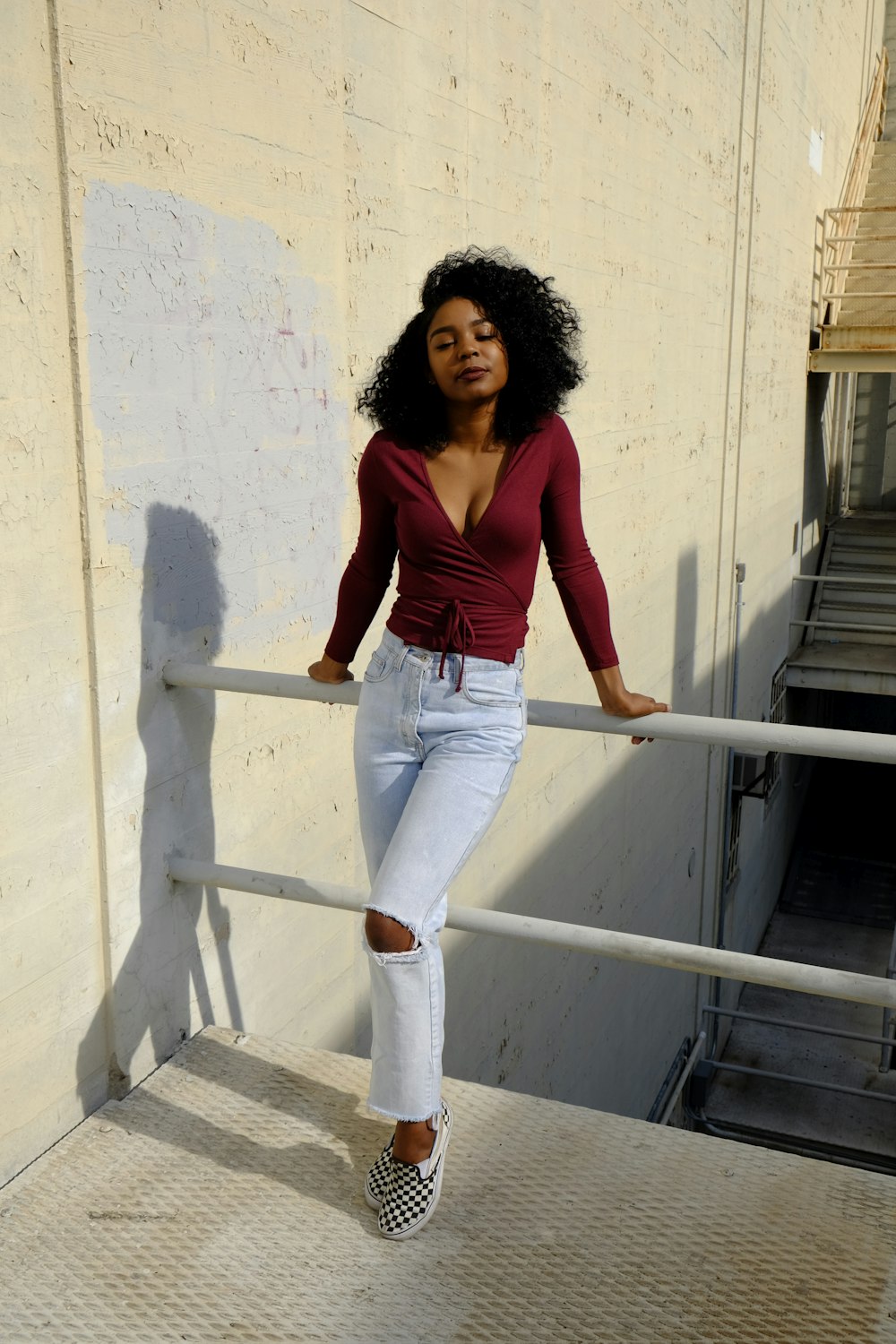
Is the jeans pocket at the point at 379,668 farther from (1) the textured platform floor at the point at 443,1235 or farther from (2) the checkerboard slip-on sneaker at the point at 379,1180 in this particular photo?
(1) the textured platform floor at the point at 443,1235

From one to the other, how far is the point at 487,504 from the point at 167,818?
1.09m

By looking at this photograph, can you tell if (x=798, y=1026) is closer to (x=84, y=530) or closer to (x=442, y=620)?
(x=442, y=620)

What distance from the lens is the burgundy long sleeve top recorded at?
226cm

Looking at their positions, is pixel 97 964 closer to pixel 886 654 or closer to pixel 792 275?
pixel 792 275

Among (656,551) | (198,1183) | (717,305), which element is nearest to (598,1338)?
(198,1183)

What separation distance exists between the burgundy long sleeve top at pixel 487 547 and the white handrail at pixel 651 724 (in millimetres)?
124

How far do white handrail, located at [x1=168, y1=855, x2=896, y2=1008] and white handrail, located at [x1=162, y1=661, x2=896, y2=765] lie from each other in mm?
389

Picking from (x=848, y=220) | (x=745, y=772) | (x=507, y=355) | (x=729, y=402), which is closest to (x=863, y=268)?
(x=848, y=220)

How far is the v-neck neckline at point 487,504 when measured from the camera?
2.25 meters

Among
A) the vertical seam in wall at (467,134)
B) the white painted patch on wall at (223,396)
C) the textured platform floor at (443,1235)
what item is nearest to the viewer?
the textured platform floor at (443,1235)

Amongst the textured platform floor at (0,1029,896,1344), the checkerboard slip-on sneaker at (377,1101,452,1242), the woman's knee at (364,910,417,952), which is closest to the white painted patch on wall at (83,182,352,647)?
the woman's knee at (364,910,417,952)

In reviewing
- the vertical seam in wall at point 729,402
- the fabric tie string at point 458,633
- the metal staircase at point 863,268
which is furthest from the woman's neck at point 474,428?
the metal staircase at point 863,268

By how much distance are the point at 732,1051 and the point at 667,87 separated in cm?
802

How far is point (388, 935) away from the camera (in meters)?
2.20
